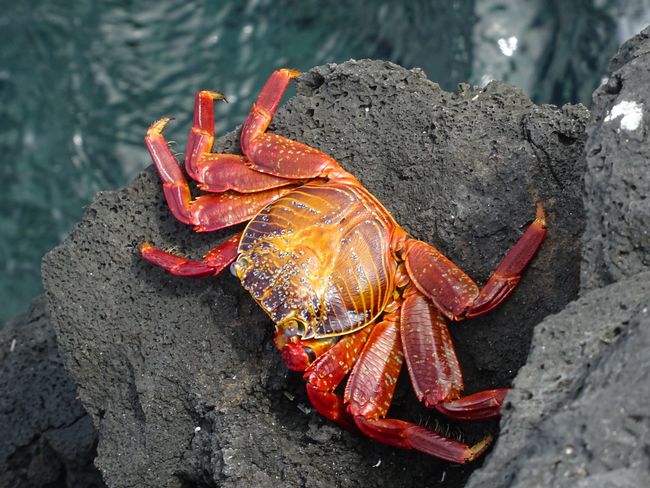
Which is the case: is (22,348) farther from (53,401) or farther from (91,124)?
(91,124)

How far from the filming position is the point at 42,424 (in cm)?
458

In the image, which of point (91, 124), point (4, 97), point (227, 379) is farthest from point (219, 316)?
point (4, 97)

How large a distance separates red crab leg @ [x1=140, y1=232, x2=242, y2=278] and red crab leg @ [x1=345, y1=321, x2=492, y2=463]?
2.08ft

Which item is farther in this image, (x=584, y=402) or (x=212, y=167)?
(x=212, y=167)

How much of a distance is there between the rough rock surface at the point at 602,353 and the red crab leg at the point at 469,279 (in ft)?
1.46

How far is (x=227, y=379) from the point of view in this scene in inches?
133

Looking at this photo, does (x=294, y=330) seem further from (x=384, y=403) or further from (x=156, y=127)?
(x=156, y=127)

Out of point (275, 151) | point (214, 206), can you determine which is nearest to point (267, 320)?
point (214, 206)

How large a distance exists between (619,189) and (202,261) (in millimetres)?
1605

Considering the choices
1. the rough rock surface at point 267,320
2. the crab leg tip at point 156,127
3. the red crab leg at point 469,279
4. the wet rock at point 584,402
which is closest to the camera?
the wet rock at point 584,402

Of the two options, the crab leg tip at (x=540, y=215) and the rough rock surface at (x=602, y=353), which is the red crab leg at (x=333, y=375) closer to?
the crab leg tip at (x=540, y=215)

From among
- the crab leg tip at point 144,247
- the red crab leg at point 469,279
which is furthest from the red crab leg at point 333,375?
the crab leg tip at point 144,247

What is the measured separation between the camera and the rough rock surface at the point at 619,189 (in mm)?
2512

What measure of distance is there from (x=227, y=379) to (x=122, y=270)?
70 cm
